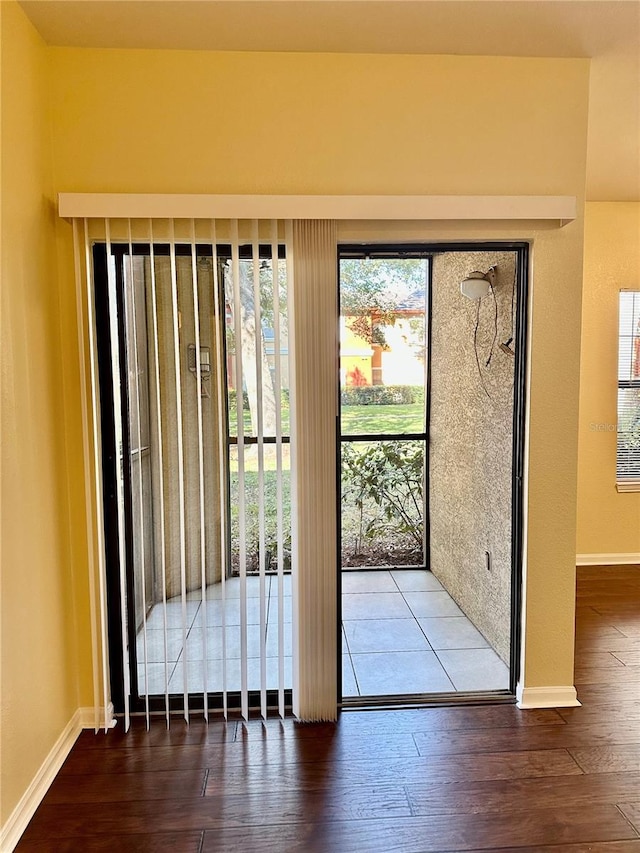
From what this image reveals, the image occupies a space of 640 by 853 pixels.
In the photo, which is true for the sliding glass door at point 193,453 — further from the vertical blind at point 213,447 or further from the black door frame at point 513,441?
the black door frame at point 513,441

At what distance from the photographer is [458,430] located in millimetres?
3619

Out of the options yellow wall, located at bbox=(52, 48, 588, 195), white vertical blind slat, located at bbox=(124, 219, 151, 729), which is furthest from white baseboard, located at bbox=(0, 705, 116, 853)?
yellow wall, located at bbox=(52, 48, 588, 195)

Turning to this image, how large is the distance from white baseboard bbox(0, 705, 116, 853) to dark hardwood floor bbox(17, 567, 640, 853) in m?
0.03

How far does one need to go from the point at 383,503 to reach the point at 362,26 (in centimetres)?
304

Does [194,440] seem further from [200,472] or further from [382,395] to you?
[382,395]

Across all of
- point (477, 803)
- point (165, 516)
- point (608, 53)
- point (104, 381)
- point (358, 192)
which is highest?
point (608, 53)

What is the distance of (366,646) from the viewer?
9.93 feet

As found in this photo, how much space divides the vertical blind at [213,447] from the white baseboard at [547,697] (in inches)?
33.4

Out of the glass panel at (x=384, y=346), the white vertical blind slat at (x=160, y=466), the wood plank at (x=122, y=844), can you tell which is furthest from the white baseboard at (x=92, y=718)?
the glass panel at (x=384, y=346)

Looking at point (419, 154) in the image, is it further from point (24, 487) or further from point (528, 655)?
point (528, 655)

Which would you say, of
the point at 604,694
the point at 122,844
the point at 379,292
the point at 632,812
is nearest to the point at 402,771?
the point at 632,812

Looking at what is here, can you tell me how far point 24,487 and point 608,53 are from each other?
8.98 ft

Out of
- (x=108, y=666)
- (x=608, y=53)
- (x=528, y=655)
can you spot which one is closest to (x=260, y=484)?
(x=108, y=666)

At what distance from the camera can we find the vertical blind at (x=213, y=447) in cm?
221
